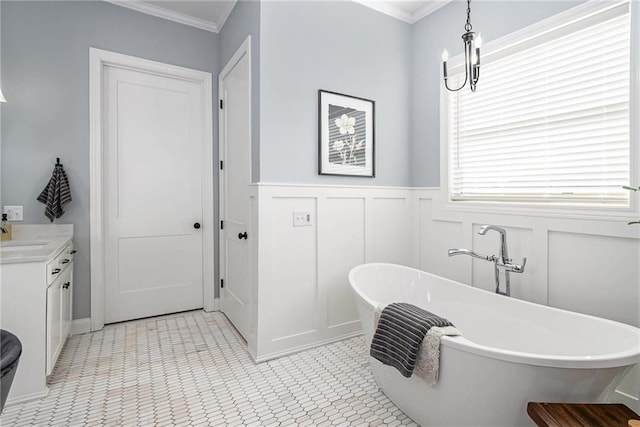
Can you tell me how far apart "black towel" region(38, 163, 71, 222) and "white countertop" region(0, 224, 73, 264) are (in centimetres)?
12

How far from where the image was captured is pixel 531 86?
2201 millimetres

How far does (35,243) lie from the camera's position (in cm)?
228

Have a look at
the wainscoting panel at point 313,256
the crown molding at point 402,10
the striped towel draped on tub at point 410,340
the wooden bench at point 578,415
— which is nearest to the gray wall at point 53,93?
the wainscoting panel at point 313,256

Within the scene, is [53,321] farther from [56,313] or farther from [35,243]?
[35,243]

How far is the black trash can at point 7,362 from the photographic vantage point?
808 millimetres

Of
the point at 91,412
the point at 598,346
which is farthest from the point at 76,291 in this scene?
the point at 598,346

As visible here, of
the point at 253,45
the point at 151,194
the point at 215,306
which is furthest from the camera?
the point at 215,306

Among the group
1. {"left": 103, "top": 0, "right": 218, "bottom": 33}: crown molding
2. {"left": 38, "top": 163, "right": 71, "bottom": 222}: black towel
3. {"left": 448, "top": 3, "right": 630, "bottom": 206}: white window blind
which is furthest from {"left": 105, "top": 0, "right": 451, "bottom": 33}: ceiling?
{"left": 38, "top": 163, "right": 71, "bottom": 222}: black towel

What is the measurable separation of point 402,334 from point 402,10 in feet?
9.07

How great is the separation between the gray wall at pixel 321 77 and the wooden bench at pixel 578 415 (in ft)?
6.10

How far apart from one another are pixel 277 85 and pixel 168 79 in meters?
1.36

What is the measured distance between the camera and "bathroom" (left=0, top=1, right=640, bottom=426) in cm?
228

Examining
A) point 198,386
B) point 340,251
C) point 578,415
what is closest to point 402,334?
point 578,415

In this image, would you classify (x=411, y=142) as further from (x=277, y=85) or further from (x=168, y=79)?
(x=168, y=79)
